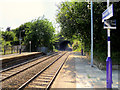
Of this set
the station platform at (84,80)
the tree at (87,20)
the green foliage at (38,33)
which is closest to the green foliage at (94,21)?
the tree at (87,20)

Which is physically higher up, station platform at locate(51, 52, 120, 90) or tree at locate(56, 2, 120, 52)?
tree at locate(56, 2, 120, 52)

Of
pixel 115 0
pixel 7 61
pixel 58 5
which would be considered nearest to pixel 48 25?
pixel 58 5

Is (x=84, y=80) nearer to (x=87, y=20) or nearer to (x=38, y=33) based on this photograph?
(x=87, y=20)

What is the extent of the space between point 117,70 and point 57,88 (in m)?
5.89

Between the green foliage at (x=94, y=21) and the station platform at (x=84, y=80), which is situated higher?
the green foliage at (x=94, y=21)

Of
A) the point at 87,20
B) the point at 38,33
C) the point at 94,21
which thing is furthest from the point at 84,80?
the point at 38,33

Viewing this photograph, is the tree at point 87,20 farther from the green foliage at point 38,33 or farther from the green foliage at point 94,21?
the green foliage at point 38,33

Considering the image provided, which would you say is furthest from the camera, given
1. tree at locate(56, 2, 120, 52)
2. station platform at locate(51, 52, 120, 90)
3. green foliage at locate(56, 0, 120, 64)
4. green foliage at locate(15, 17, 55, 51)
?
green foliage at locate(15, 17, 55, 51)

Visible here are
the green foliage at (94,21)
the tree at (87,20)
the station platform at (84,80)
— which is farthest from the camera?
the tree at (87,20)

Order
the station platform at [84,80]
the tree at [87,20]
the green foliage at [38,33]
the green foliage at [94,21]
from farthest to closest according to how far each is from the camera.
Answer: the green foliage at [38,33], the tree at [87,20], the green foliage at [94,21], the station platform at [84,80]

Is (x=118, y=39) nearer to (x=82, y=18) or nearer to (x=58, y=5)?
(x=82, y=18)

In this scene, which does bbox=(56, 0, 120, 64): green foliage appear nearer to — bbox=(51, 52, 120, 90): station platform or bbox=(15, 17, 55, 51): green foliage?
bbox=(51, 52, 120, 90): station platform

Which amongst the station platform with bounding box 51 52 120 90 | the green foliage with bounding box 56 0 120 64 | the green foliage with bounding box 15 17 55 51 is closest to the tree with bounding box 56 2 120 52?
the green foliage with bounding box 56 0 120 64

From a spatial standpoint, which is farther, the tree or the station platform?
the tree
